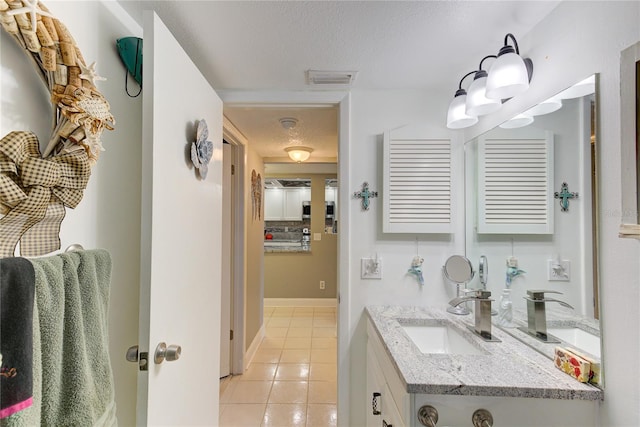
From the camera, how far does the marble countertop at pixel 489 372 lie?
820 mm

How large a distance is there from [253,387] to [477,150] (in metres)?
2.40

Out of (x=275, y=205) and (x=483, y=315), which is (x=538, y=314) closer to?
(x=483, y=315)

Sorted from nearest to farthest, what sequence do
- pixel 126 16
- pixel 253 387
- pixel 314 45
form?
1. pixel 126 16
2. pixel 314 45
3. pixel 253 387

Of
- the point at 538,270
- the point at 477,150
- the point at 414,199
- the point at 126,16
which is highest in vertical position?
the point at 126,16

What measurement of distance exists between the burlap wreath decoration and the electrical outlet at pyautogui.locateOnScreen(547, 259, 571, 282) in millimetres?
Answer: 1519

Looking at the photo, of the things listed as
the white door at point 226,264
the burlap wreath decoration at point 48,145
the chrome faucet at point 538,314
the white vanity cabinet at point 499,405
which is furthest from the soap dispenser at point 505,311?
the white door at point 226,264

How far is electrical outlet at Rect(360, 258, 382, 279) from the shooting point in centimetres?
161

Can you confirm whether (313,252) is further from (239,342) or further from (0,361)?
(0,361)

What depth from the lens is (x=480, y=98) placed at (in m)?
1.20

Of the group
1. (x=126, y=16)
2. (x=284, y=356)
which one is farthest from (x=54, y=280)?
(x=284, y=356)

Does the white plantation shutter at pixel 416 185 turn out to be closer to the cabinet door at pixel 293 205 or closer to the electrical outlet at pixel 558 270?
the electrical outlet at pixel 558 270

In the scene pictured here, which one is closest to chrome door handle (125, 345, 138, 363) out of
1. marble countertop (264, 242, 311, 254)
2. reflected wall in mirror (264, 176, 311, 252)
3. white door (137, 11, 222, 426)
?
white door (137, 11, 222, 426)

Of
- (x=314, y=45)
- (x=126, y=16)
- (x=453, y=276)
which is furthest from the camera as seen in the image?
(x=453, y=276)

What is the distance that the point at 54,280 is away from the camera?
57cm
